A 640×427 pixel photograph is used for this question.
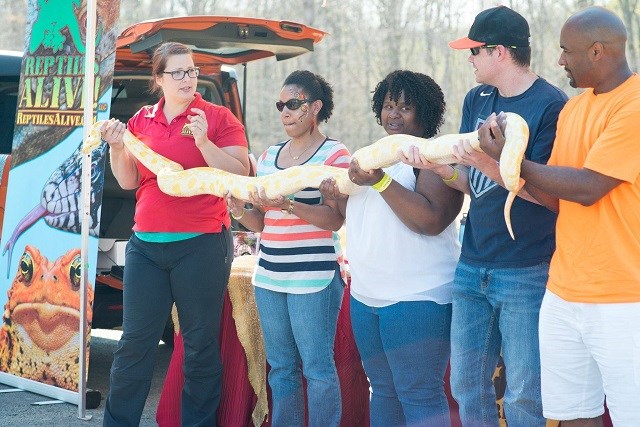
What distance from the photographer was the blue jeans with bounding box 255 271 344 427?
4668mm

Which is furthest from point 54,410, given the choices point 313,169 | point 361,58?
point 361,58

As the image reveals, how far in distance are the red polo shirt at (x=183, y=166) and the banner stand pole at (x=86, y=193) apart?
2.43ft

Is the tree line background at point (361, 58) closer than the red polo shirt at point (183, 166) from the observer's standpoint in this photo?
No

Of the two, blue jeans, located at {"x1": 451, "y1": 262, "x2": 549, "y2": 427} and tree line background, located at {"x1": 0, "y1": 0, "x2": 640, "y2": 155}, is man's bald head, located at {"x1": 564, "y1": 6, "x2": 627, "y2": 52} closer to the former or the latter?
blue jeans, located at {"x1": 451, "y1": 262, "x2": 549, "y2": 427}

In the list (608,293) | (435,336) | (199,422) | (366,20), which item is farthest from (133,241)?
(366,20)

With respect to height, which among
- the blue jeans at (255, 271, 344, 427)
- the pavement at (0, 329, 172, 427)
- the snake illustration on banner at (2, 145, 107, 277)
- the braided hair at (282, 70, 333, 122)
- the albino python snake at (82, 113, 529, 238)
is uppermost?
the braided hair at (282, 70, 333, 122)

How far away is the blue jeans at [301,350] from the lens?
467 centimetres

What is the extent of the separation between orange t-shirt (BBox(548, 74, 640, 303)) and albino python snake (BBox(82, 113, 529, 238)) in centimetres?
22

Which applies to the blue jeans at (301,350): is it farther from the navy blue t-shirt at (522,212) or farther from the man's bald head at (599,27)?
the man's bald head at (599,27)

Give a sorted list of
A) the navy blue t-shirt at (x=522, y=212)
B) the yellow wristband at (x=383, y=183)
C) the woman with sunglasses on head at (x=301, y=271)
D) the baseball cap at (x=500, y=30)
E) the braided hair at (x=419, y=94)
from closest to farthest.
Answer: the navy blue t-shirt at (x=522, y=212), the baseball cap at (x=500, y=30), the yellow wristband at (x=383, y=183), the braided hair at (x=419, y=94), the woman with sunglasses on head at (x=301, y=271)

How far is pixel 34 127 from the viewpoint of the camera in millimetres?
6297

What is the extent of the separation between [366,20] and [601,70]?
57.3 ft

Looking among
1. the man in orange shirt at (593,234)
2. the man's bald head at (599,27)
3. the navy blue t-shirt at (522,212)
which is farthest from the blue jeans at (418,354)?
the man's bald head at (599,27)

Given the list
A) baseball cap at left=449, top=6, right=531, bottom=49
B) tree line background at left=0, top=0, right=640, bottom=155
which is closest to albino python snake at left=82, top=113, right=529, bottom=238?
baseball cap at left=449, top=6, right=531, bottom=49
